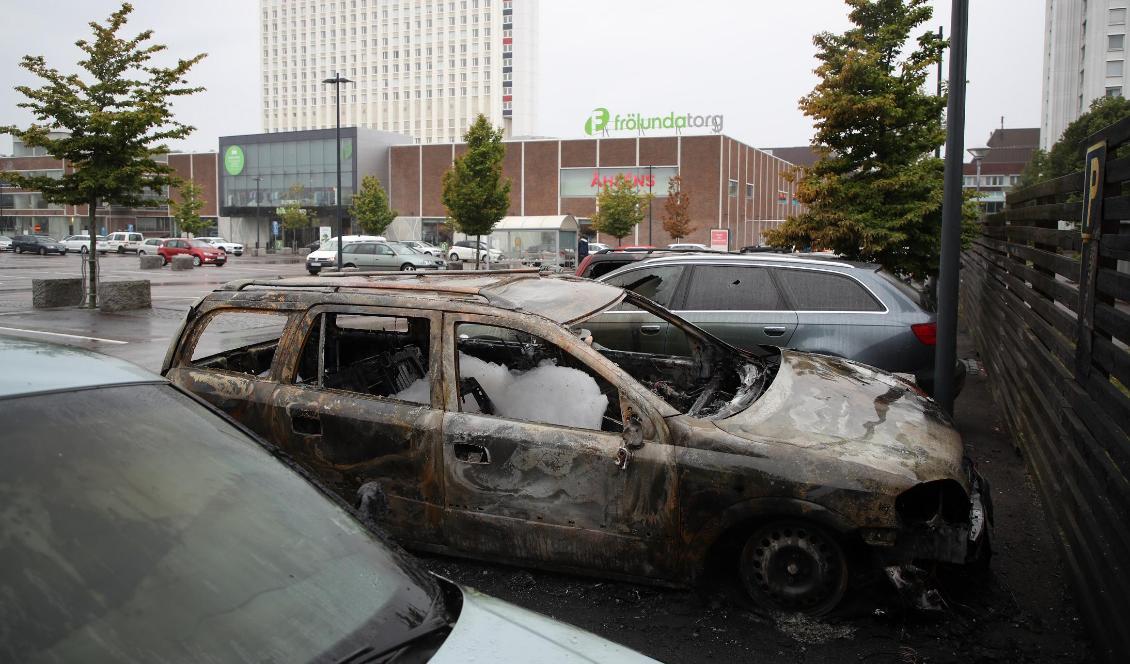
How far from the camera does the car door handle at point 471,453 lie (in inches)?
163

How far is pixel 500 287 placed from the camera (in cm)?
476

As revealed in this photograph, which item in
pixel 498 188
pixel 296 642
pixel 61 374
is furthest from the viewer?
pixel 498 188

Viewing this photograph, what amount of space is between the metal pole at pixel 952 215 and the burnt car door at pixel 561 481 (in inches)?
143

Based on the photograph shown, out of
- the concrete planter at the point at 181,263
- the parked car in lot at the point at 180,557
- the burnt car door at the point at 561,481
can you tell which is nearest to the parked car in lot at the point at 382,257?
the concrete planter at the point at 181,263

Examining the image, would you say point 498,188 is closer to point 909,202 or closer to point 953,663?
point 909,202

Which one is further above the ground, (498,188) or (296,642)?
(498,188)

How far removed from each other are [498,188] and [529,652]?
126 feet

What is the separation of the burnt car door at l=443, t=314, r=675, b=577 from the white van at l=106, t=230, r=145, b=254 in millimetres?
63149

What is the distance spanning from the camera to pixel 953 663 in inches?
143

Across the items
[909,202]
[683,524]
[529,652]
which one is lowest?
[683,524]

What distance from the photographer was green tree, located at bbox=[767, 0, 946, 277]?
1300 cm

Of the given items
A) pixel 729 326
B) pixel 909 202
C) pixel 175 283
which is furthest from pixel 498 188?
pixel 729 326

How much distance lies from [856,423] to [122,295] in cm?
1897

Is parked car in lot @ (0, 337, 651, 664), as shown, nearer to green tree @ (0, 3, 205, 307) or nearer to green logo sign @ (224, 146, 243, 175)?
green tree @ (0, 3, 205, 307)
